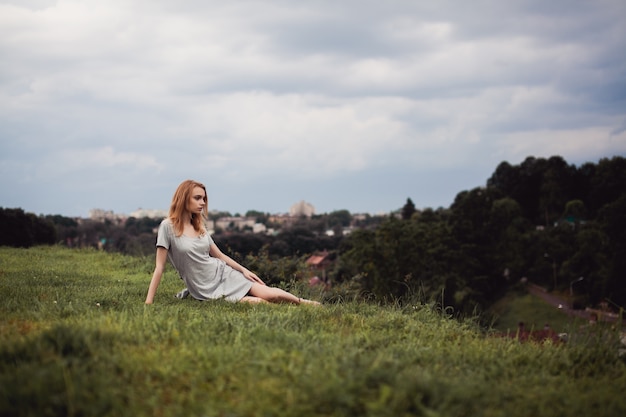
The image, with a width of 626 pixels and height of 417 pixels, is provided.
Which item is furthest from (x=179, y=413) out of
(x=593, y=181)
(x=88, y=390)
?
(x=593, y=181)

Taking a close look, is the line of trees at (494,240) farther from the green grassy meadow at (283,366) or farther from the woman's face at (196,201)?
the green grassy meadow at (283,366)

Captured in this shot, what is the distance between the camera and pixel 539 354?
4.85 m

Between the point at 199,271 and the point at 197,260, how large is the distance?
0.15m

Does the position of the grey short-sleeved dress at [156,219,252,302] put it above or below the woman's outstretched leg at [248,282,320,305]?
above

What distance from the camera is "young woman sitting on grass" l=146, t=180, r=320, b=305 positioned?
24.6 ft

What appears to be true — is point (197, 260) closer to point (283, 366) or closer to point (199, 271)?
point (199, 271)

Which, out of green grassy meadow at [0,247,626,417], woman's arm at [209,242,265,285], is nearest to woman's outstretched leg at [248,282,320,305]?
woman's arm at [209,242,265,285]

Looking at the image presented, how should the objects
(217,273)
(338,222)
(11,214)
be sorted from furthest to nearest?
(338,222)
(11,214)
(217,273)

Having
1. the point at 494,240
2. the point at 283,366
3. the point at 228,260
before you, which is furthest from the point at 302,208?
the point at 283,366

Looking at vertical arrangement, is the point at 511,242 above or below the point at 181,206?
below

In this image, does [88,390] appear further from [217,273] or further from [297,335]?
[217,273]

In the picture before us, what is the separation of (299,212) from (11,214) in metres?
152

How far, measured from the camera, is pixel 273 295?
292 inches

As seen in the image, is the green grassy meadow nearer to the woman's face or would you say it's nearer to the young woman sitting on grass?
the young woman sitting on grass
